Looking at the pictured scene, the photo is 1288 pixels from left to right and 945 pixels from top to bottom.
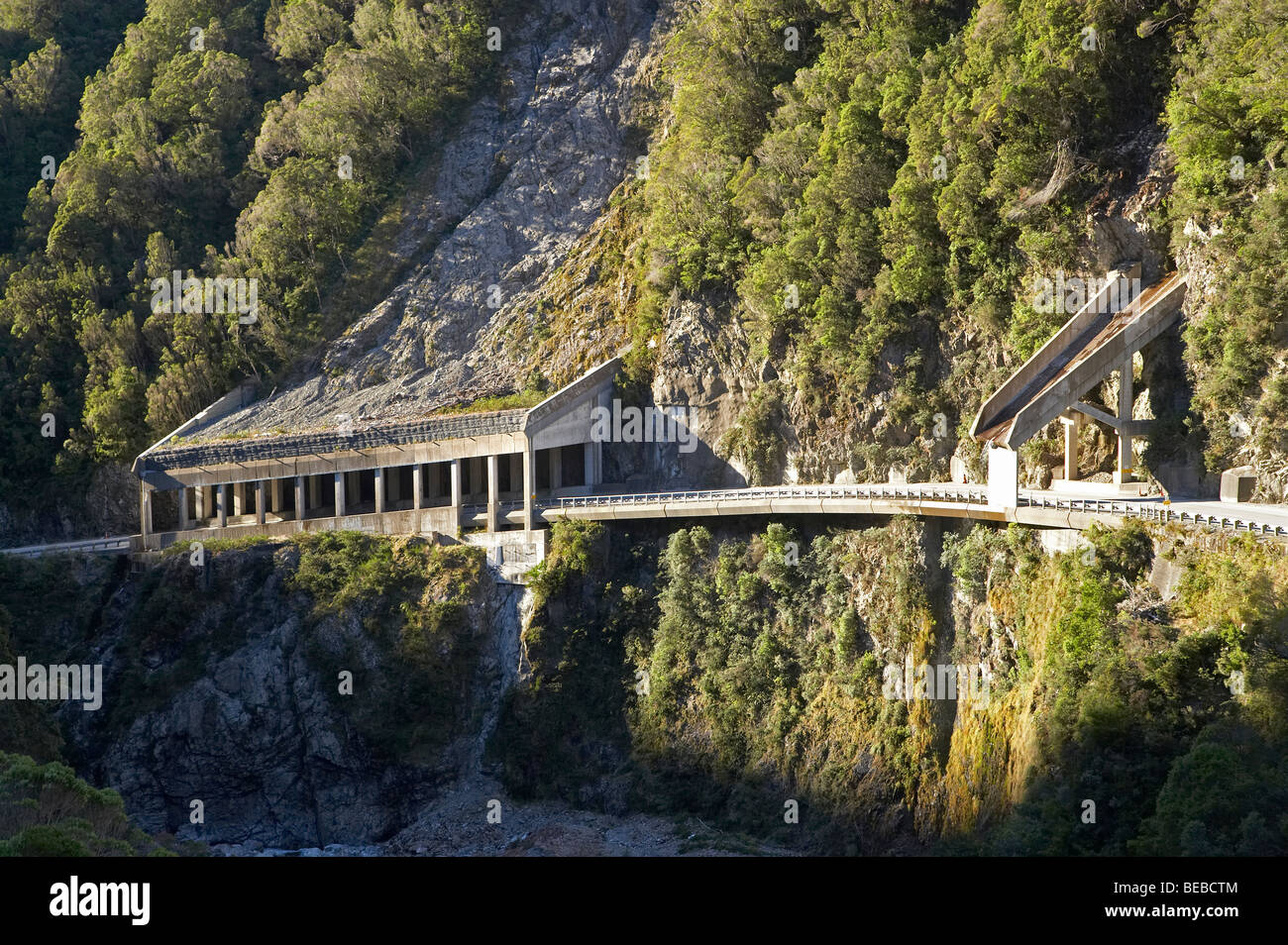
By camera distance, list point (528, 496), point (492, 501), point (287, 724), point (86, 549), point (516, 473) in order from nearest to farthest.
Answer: point (287, 724)
point (528, 496)
point (492, 501)
point (86, 549)
point (516, 473)

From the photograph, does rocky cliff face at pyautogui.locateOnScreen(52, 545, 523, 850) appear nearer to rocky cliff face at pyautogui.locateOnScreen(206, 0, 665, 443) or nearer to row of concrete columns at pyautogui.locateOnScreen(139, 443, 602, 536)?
row of concrete columns at pyautogui.locateOnScreen(139, 443, 602, 536)

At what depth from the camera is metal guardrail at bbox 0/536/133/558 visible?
53906mm

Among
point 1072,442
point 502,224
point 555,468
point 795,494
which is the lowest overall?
point 795,494

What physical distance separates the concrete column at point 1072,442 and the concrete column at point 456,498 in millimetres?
22198

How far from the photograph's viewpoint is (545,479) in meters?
54.2

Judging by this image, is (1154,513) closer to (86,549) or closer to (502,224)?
(502,224)

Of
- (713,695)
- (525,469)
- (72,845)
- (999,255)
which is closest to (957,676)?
(713,695)

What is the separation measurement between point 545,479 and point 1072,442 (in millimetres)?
22438

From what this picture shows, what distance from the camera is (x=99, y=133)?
242ft

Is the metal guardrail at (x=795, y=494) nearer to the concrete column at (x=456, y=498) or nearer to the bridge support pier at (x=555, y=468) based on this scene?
the bridge support pier at (x=555, y=468)

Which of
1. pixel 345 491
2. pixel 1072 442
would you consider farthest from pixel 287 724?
pixel 1072 442

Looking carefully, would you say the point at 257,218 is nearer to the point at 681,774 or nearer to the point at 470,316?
the point at 470,316

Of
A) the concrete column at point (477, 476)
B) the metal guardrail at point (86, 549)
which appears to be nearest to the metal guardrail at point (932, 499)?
the concrete column at point (477, 476)

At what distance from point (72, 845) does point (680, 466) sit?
31457mm
